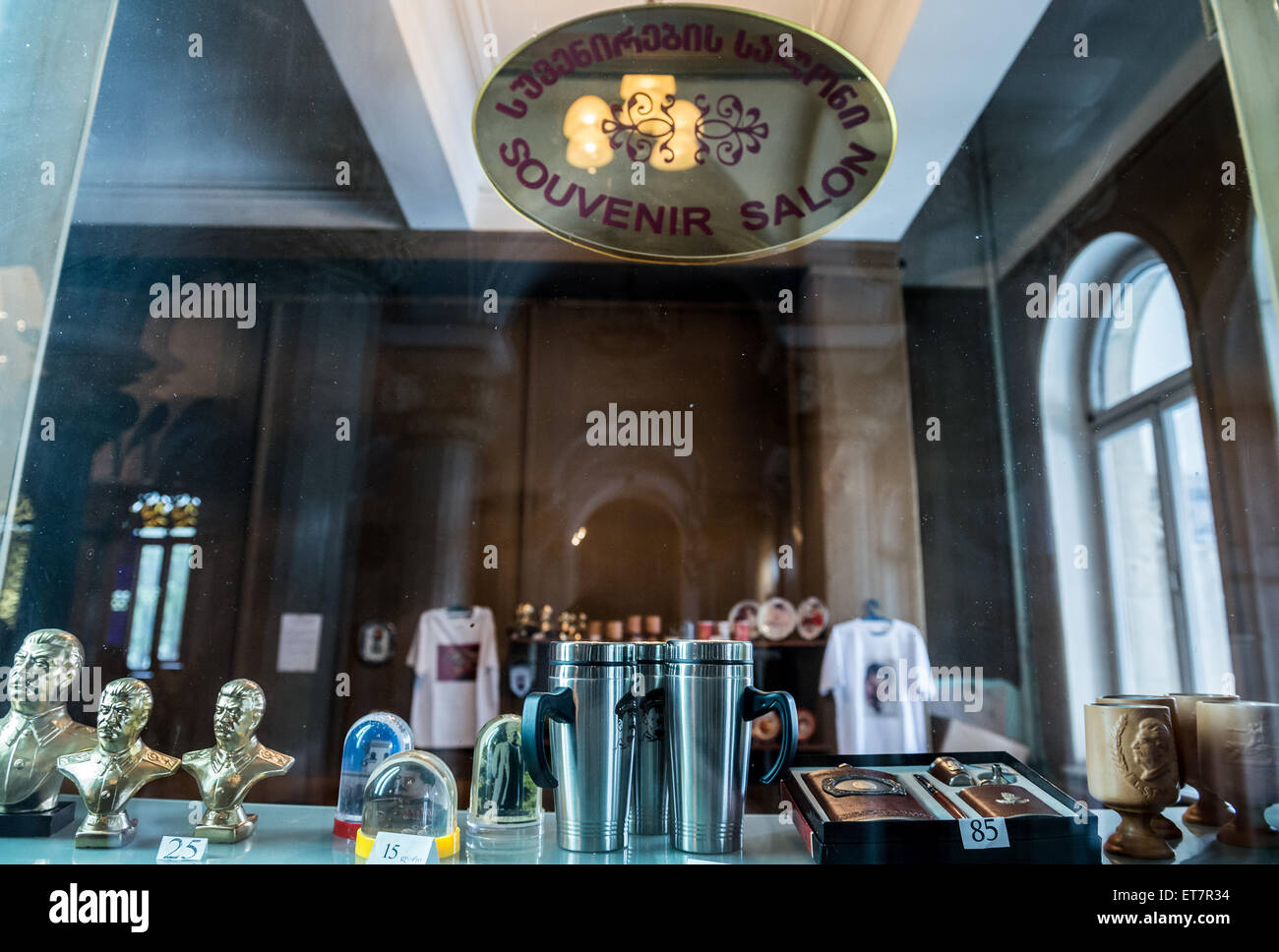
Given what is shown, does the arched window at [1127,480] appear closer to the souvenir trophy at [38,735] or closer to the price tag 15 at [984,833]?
the price tag 15 at [984,833]

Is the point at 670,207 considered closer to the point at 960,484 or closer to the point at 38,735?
the point at 38,735

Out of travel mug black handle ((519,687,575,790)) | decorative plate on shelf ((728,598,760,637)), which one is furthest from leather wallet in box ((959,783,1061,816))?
decorative plate on shelf ((728,598,760,637))

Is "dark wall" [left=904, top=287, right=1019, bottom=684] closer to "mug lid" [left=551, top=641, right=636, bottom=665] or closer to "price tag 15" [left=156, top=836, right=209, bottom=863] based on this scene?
"mug lid" [left=551, top=641, right=636, bottom=665]

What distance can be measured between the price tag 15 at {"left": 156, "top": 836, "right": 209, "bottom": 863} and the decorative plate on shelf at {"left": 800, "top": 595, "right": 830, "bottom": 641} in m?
3.63

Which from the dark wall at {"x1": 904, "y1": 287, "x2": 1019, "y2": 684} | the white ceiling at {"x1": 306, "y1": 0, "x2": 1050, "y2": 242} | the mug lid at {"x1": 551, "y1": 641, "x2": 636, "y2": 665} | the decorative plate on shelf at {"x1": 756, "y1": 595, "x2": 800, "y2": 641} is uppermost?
the white ceiling at {"x1": 306, "y1": 0, "x2": 1050, "y2": 242}

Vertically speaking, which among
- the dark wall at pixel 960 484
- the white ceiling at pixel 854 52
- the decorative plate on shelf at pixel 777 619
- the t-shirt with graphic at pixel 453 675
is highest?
the white ceiling at pixel 854 52

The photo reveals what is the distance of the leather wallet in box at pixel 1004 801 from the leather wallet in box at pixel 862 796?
0.07 m

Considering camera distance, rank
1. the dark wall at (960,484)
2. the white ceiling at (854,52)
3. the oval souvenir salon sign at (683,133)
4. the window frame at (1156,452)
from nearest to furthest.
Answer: the oval souvenir salon sign at (683,133), the window frame at (1156,452), the white ceiling at (854,52), the dark wall at (960,484)

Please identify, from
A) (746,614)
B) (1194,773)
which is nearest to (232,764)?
(1194,773)

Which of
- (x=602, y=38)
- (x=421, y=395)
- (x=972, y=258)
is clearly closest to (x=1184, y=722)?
(x=602, y=38)

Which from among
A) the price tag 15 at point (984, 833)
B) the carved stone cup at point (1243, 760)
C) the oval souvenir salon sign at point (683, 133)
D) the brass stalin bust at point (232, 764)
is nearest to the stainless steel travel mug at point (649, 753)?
the price tag 15 at point (984, 833)

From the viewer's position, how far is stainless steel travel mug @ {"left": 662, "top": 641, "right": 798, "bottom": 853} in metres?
0.96

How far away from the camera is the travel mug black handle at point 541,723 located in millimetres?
941
